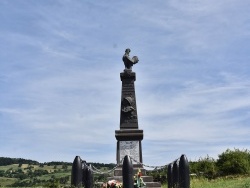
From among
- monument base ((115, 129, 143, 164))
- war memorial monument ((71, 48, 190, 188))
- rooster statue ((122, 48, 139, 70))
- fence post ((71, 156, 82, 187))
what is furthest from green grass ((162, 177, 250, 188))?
rooster statue ((122, 48, 139, 70))

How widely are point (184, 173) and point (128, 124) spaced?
40.3ft

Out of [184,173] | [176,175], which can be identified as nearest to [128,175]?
[184,173]

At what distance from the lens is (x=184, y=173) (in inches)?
490

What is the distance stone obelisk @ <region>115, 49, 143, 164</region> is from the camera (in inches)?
949

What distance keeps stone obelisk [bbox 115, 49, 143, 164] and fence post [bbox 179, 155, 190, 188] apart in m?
11.5

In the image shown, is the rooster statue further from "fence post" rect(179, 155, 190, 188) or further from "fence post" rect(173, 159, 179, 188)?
"fence post" rect(179, 155, 190, 188)

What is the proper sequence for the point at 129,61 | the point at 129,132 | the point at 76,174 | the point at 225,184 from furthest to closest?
the point at 129,61 < the point at 129,132 < the point at 225,184 < the point at 76,174

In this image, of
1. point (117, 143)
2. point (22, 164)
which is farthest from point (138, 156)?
point (22, 164)

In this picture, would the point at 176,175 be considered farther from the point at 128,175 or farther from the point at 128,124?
the point at 128,124

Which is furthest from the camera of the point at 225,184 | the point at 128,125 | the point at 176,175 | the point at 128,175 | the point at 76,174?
the point at 128,125

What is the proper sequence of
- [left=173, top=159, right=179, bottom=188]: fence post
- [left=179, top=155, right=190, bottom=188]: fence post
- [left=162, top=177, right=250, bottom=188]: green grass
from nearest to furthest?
[left=179, top=155, right=190, bottom=188]: fence post → [left=173, top=159, right=179, bottom=188]: fence post → [left=162, top=177, right=250, bottom=188]: green grass

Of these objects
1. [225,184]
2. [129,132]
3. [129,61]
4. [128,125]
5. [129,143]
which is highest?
[129,61]

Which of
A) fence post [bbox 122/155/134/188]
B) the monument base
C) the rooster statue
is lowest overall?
fence post [bbox 122/155/134/188]

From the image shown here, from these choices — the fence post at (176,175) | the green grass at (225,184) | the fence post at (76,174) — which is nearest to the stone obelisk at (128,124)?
the green grass at (225,184)
